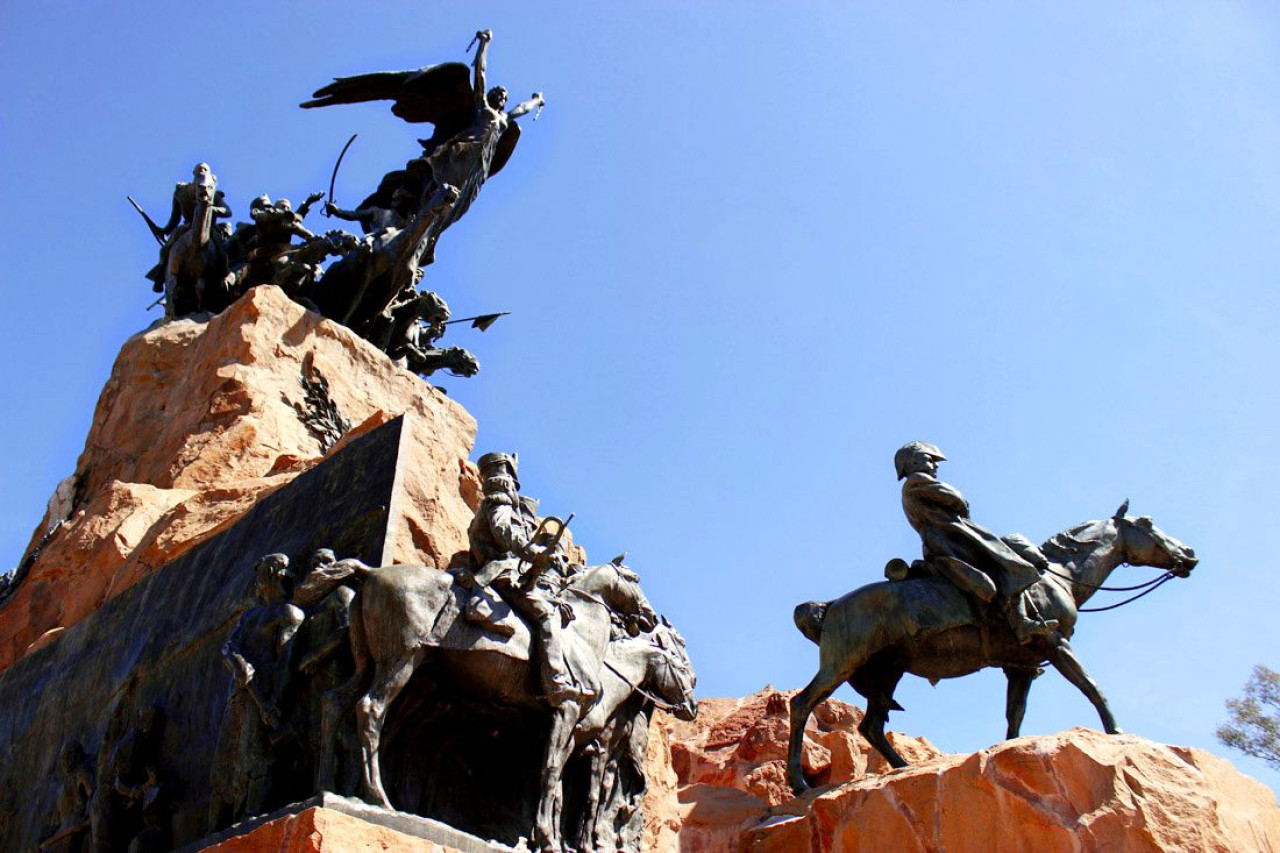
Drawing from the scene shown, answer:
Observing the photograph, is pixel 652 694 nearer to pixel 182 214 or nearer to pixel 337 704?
pixel 337 704

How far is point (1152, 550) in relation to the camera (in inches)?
439

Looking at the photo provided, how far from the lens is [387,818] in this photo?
7.11 metres

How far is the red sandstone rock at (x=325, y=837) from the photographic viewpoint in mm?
6777

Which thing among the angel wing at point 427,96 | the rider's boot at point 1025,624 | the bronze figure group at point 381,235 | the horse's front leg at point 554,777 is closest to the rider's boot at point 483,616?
the horse's front leg at point 554,777

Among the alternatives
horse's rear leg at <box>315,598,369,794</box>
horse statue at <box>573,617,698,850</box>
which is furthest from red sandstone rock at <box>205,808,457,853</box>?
horse statue at <box>573,617,698,850</box>

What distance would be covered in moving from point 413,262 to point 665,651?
338 inches

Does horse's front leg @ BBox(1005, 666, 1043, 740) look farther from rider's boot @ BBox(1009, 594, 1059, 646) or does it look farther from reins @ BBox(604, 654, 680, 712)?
reins @ BBox(604, 654, 680, 712)

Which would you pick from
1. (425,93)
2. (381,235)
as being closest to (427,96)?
(425,93)

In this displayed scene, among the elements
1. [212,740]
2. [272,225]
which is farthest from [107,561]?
[272,225]

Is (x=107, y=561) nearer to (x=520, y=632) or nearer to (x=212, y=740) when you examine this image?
(x=212, y=740)

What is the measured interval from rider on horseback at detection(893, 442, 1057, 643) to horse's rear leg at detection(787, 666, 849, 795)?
3.42 ft

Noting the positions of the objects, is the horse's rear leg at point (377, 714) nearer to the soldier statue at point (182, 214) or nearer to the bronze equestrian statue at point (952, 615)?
the bronze equestrian statue at point (952, 615)

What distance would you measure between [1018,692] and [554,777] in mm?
4143

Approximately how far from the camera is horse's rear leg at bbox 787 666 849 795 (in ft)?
34.6
